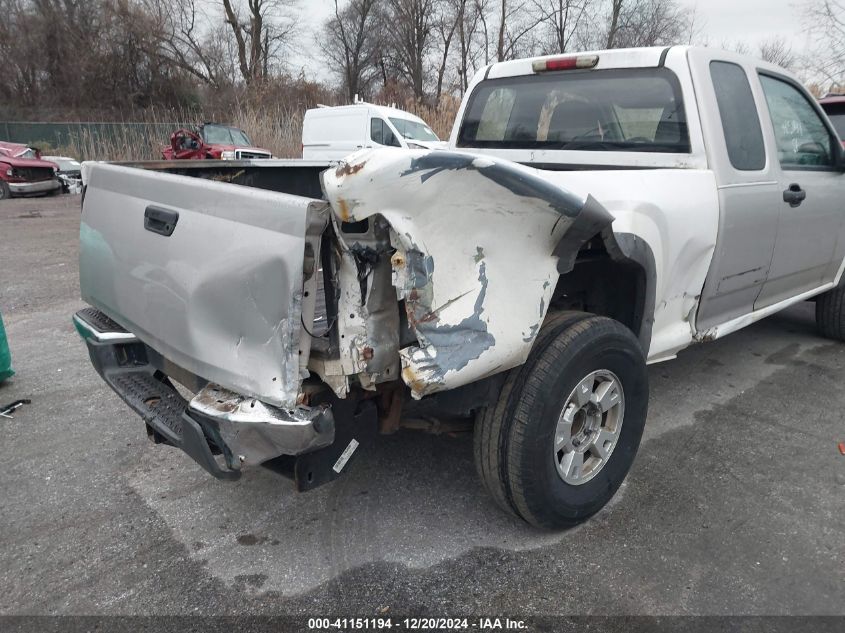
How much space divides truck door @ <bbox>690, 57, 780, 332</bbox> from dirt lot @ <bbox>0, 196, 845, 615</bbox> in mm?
847

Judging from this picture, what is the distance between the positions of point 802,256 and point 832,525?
1946 millimetres

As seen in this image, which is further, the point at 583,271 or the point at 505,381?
the point at 583,271

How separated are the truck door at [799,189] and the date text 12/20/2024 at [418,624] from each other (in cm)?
273

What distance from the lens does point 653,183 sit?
9.25 feet

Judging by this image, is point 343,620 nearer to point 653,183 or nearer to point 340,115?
point 653,183

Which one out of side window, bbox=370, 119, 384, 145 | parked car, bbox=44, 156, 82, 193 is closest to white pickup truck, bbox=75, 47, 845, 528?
side window, bbox=370, 119, 384, 145

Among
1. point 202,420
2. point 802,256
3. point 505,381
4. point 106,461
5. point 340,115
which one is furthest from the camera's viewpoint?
point 340,115

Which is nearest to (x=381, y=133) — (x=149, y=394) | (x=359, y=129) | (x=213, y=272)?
(x=359, y=129)

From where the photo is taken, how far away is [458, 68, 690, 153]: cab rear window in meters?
3.34

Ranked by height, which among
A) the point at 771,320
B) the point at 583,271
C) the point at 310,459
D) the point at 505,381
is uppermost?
the point at 583,271

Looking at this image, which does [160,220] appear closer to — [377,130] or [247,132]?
[377,130]

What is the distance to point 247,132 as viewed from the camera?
797 inches

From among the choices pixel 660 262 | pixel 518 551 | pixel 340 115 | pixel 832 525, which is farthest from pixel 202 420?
pixel 340 115

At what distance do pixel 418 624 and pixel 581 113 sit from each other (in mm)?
2959
